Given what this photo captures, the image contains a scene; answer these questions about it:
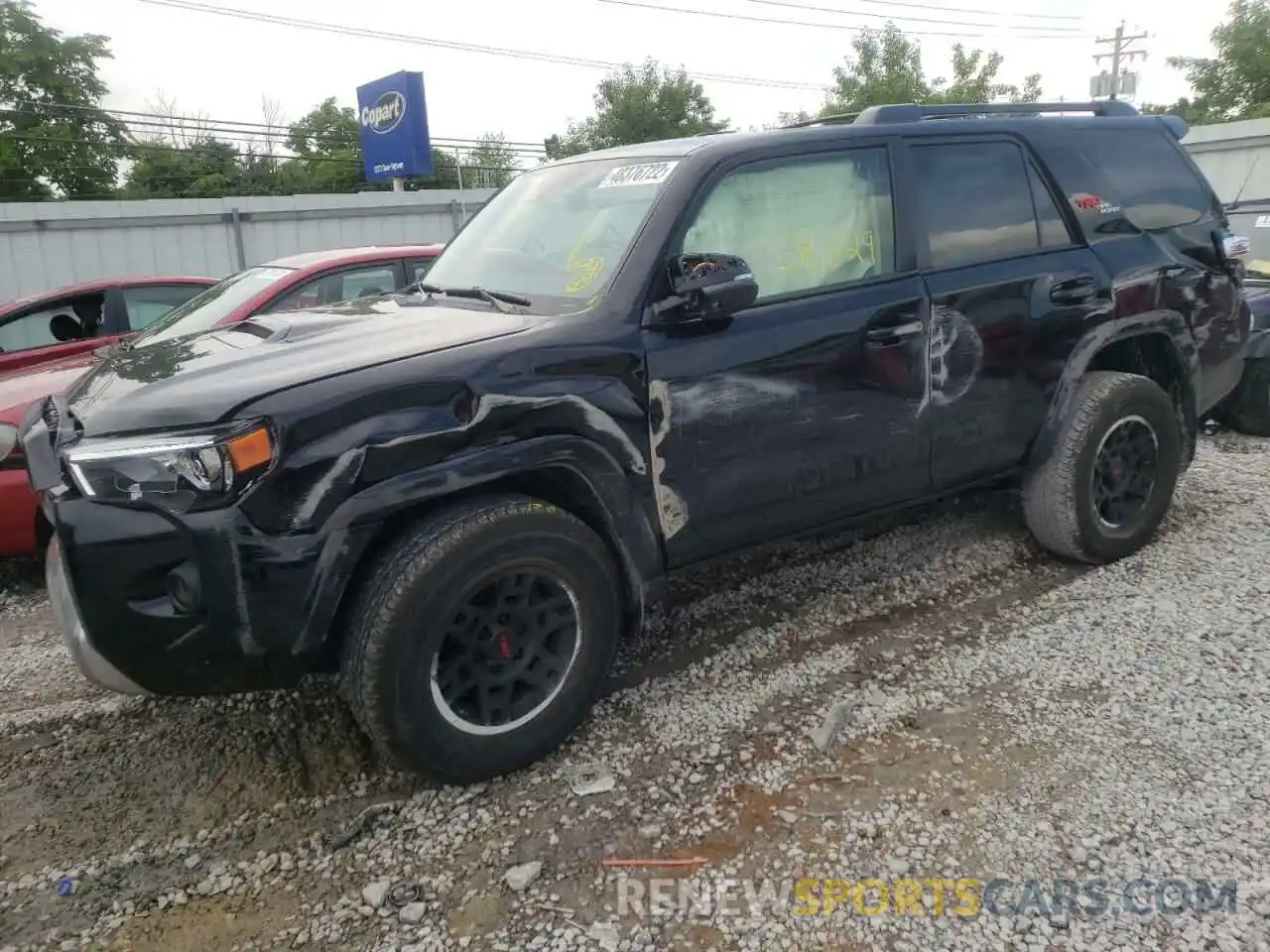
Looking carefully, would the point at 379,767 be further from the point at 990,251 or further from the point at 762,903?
the point at 990,251

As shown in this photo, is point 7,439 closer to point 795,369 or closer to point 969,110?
point 795,369

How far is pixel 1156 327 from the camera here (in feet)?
13.6

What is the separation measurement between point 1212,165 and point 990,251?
1629 cm

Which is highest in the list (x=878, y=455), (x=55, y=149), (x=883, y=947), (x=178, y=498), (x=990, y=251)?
(x=55, y=149)

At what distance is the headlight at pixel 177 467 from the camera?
2318 millimetres

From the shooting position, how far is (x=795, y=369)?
315 centimetres

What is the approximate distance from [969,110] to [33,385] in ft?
15.1

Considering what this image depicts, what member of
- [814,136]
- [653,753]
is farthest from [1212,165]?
[653,753]

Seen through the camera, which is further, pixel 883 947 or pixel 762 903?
pixel 762 903

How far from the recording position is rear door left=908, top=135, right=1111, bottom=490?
3545mm

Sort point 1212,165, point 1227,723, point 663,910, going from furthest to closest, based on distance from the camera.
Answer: point 1212,165
point 1227,723
point 663,910

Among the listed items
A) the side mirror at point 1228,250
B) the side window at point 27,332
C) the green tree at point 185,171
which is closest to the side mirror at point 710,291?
the side mirror at point 1228,250

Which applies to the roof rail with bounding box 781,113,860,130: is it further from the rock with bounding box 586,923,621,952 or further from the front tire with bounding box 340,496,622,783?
the rock with bounding box 586,923,621,952

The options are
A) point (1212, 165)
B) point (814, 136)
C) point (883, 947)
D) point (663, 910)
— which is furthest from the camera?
point (1212, 165)
